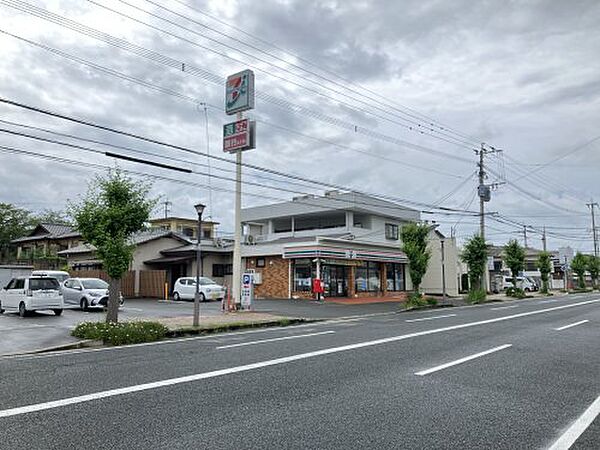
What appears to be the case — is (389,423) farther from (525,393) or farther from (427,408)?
(525,393)

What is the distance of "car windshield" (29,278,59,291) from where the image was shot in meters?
19.6

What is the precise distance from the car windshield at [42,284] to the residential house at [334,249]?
15180 millimetres

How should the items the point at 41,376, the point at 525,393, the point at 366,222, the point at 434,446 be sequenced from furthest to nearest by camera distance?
the point at 366,222, the point at 41,376, the point at 525,393, the point at 434,446

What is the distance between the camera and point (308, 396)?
6.55 metres

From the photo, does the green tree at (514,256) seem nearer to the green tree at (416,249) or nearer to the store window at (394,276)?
the store window at (394,276)

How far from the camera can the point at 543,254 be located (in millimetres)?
49062

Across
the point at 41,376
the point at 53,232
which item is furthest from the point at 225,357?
the point at 53,232

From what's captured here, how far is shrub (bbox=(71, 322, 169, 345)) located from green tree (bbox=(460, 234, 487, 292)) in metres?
26.8

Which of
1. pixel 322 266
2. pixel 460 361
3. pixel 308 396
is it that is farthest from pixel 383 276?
pixel 308 396

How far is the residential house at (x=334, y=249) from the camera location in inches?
1263

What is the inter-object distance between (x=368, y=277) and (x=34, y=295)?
22761mm

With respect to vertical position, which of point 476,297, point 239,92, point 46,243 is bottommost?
point 476,297

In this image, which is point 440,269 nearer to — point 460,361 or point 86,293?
point 86,293

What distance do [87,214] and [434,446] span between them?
41.5 ft
